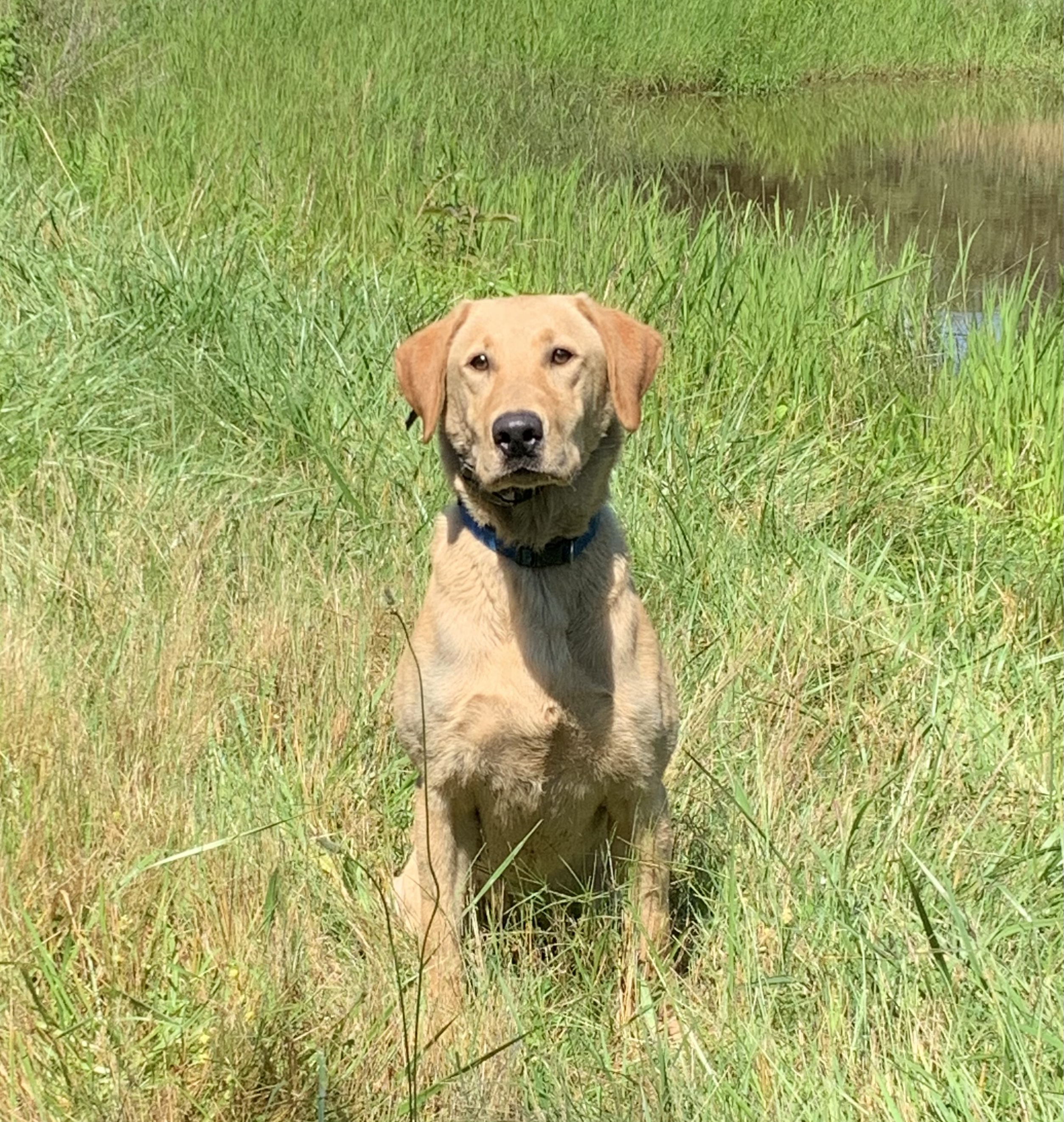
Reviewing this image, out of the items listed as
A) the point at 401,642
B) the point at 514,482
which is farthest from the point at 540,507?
the point at 401,642

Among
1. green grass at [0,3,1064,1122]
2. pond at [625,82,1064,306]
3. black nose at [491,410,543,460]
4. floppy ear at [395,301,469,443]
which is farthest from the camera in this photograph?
pond at [625,82,1064,306]

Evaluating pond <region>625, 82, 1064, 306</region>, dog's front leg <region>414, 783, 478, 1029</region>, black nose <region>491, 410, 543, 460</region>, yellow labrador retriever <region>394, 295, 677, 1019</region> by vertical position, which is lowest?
pond <region>625, 82, 1064, 306</region>

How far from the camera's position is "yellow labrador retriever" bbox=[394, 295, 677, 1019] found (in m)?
2.99

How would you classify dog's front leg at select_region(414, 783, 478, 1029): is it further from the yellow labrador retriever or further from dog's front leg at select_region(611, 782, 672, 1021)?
dog's front leg at select_region(611, 782, 672, 1021)

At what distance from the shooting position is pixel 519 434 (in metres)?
2.90

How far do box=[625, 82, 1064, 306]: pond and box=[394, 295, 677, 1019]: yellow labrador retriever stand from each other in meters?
5.65

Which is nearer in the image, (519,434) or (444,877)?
(519,434)

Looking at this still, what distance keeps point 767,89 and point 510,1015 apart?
15771 millimetres

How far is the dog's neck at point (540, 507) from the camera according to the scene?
3156 millimetres

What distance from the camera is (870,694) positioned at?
408 cm

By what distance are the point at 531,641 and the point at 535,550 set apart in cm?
21

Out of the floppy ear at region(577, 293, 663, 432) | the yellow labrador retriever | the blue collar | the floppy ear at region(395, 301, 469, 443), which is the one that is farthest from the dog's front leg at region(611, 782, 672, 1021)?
the floppy ear at region(395, 301, 469, 443)

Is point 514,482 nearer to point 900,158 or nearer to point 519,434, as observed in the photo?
point 519,434

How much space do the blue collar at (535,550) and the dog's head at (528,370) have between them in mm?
110
